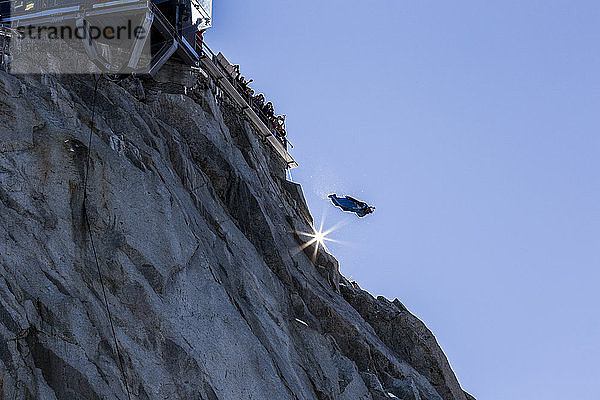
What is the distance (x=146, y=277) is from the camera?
18.5 meters

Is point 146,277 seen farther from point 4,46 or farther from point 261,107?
point 261,107

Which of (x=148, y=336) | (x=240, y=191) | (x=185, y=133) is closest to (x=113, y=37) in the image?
(x=185, y=133)

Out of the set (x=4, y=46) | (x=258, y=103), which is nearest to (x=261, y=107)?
(x=258, y=103)

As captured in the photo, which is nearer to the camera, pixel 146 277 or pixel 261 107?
pixel 146 277

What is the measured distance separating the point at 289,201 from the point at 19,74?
64.9 feet

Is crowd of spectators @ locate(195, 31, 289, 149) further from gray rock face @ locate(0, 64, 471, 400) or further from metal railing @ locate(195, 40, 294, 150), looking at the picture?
gray rock face @ locate(0, 64, 471, 400)

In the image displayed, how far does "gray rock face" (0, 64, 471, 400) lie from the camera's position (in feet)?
51.3

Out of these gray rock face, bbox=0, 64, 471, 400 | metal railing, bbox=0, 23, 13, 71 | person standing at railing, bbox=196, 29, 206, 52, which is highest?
person standing at railing, bbox=196, 29, 206, 52

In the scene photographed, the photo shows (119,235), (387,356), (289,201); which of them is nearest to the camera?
(119,235)

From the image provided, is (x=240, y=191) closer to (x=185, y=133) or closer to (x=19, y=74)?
(x=185, y=133)

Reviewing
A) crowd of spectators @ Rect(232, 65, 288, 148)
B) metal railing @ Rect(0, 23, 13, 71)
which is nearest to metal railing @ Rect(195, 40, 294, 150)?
crowd of spectators @ Rect(232, 65, 288, 148)

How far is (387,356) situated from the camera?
93.7 ft

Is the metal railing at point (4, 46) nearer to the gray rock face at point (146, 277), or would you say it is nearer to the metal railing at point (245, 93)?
the gray rock face at point (146, 277)

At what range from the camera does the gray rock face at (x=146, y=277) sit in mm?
15648
